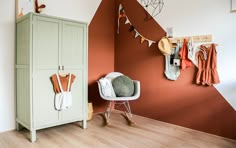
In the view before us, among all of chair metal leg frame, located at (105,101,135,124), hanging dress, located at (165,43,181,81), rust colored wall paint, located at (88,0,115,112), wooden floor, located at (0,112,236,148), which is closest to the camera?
wooden floor, located at (0,112,236,148)

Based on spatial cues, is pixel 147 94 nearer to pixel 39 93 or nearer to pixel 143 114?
pixel 143 114

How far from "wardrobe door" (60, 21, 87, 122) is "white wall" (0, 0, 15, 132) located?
74 cm

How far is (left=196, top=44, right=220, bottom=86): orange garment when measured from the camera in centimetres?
277

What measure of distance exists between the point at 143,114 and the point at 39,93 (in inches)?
74.0

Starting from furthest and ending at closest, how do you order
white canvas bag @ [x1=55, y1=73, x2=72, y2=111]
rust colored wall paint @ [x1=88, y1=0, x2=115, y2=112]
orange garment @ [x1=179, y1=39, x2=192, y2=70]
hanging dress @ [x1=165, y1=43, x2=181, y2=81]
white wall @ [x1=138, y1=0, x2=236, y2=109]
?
rust colored wall paint @ [x1=88, y1=0, x2=115, y2=112], hanging dress @ [x1=165, y1=43, x2=181, y2=81], orange garment @ [x1=179, y1=39, x2=192, y2=70], white canvas bag @ [x1=55, y1=73, x2=72, y2=111], white wall @ [x1=138, y1=0, x2=236, y2=109]

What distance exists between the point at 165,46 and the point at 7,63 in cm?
228

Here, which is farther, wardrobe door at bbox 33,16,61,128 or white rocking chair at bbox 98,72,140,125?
white rocking chair at bbox 98,72,140,125

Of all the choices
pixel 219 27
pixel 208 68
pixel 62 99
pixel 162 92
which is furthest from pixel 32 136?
pixel 219 27

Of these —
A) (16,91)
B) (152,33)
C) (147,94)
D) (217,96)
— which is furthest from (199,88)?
(16,91)

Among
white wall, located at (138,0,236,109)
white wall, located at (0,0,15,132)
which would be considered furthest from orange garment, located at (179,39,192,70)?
white wall, located at (0,0,15,132)

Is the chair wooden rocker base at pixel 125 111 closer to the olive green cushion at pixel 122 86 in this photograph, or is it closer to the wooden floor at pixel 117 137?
the wooden floor at pixel 117 137

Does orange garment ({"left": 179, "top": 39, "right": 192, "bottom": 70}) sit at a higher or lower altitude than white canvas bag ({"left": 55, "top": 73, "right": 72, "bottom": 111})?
higher

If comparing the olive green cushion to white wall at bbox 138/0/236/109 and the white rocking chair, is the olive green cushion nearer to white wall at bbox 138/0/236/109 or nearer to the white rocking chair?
the white rocking chair

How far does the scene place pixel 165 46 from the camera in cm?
319
